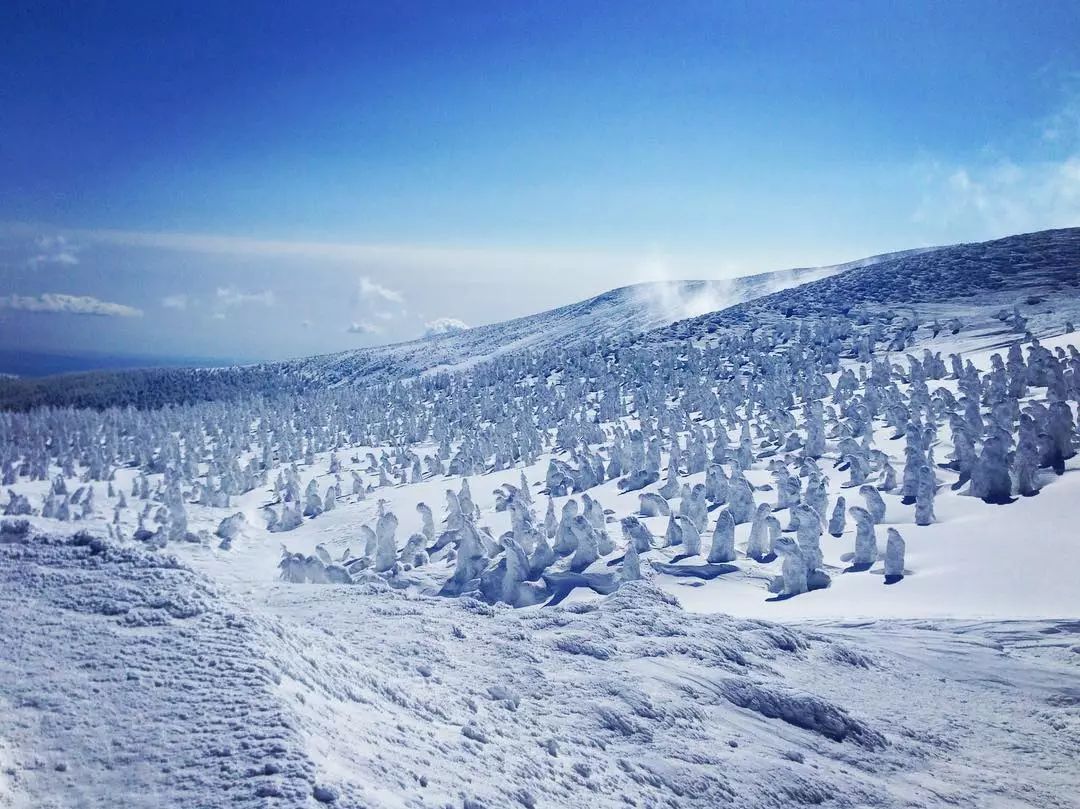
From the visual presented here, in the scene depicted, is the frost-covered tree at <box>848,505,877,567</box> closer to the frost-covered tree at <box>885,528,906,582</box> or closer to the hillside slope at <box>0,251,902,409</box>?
the frost-covered tree at <box>885,528,906,582</box>

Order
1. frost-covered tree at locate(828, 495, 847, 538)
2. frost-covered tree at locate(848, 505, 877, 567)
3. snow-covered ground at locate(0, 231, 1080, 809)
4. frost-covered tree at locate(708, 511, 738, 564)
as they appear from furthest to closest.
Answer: frost-covered tree at locate(828, 495, 847, 538) < frost-covered tree at locate(708, 511, 738, 564) < frost-covered tree at locate(848, 505, 877, 567) < snow-covered ground at locate(0, 231, 1080, 809)

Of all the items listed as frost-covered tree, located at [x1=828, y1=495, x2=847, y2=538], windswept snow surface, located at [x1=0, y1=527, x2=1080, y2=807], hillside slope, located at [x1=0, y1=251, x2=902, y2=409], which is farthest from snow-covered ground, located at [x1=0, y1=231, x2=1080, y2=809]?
hillside slope, located at [x1=0, y1=251, x2=902, y2=409]

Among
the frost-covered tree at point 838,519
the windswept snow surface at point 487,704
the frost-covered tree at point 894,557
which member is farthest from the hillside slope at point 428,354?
the windswept snow surface at point 487,704

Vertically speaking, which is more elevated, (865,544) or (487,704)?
(487,704)

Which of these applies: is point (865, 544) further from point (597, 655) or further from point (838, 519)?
point (597, 655)

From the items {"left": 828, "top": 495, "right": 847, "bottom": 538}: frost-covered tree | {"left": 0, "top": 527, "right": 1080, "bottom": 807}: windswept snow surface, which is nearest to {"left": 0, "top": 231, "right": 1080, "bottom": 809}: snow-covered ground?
{"left": 0, "top": 527, "right": 1080, "bottom": 807}: windswept snow surface

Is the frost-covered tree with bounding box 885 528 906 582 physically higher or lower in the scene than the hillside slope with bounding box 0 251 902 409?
lower

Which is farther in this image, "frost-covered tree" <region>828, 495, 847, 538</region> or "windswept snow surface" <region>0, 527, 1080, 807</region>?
"frost-covered tree" <region>828, 495, 847, 538</region>

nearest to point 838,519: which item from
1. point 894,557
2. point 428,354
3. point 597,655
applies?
point 894,557

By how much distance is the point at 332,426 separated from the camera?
57031 millimetres

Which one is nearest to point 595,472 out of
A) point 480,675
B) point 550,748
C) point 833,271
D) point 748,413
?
point 748,413

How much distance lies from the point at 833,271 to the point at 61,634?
10232cm

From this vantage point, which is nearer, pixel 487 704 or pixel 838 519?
pixel 487 704

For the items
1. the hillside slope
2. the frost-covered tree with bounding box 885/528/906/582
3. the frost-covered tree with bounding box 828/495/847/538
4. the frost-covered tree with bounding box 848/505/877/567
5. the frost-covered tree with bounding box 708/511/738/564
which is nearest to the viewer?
the frost-covered tree with bounding box 885/528/906/582
